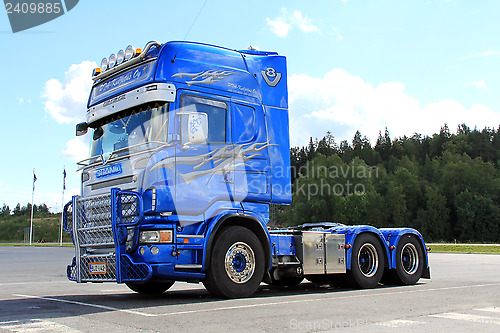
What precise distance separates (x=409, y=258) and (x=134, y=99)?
7425mm

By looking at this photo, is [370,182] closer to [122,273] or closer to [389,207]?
[389,207]

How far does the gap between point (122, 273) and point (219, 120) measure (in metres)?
2.99

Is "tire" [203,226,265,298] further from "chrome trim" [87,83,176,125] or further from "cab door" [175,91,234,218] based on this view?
"chrome trim" [87,83,176,125]

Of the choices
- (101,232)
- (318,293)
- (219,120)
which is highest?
(219,120)

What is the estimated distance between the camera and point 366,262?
1126 centimetres

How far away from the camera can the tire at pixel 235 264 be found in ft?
27.6

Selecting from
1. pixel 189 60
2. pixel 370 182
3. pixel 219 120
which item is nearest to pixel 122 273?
pixel 219 120

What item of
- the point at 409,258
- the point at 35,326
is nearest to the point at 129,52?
Result: the point at 35,326

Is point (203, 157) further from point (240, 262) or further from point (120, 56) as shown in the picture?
point (120, 56)

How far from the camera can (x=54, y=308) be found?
787cm

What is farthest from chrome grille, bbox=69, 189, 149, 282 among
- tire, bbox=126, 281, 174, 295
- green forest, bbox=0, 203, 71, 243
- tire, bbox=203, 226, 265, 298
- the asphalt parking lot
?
green forest, bbox=0, 203, 71, 243

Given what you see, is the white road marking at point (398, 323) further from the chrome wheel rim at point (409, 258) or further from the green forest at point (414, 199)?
the green forest at point (414, 199)

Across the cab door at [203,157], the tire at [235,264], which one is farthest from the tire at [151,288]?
the cab door at [203,157]

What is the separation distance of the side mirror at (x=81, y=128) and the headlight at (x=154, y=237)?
2.88m
